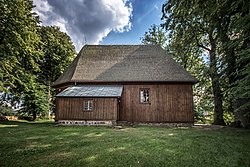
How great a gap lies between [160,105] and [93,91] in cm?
541

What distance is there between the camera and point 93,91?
14.8 m

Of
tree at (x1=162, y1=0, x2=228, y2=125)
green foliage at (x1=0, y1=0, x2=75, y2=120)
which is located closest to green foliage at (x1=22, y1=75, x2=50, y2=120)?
green foliage at (x1=0, y1=0, x2=75, y2=120)

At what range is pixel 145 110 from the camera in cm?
1534

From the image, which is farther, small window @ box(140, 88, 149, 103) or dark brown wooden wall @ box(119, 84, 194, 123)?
small window @ box(140, 88, 149, 103)

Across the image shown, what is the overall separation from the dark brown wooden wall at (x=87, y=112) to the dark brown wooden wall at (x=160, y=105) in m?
1.57

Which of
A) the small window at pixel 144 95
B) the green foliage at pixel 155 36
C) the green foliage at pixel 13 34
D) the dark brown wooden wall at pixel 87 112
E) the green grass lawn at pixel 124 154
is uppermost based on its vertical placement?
the green foliage at pixel 155 36

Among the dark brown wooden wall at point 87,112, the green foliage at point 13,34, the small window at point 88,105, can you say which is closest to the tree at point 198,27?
the dark brown wooden wall at point 87,112

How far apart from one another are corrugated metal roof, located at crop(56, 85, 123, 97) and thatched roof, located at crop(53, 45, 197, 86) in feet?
1.94

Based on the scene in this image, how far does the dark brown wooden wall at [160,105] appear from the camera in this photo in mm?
15086

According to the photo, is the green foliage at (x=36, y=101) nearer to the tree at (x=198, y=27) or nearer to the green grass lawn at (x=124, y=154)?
the green grass lawn at (x=124, y=154)

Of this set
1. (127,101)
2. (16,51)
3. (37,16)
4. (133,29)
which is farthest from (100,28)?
(37,16)

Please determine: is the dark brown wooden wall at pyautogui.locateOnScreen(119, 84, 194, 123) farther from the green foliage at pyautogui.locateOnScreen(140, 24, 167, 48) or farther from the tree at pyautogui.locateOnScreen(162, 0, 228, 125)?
the green foliage at pyautogui.locateOnScreen(140, 24, 167, 48)

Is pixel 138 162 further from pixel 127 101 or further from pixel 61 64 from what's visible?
pixel 61 64

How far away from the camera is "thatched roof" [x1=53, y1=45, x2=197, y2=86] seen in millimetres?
15562
